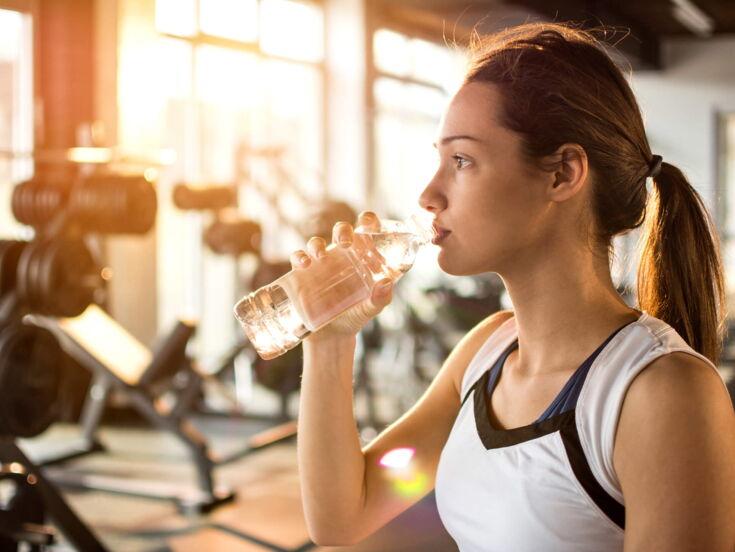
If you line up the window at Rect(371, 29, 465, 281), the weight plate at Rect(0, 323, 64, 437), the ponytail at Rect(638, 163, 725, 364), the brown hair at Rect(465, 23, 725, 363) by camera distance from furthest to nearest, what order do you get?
1. the window at Rect(371, 29, 465, 281)
2. the weight plate at Rect(0, 323, 64, 437)
3. the ponytail at Rect(638, 163, 725, 364)
4. the brown hair at Rect(465, 23, 725, 363)

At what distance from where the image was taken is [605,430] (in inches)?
35.3

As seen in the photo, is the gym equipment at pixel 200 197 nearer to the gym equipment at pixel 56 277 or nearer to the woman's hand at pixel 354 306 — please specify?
the gym equipment at pixel 56 277

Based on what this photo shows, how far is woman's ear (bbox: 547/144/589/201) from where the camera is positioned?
1.01 meters

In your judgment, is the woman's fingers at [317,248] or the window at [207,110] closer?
the woman's fingers at [317,248]

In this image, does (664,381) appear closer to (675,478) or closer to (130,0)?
(675,478)

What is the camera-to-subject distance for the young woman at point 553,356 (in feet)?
2.81

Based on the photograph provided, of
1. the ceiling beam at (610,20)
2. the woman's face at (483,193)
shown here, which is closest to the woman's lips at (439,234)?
the woman's face at (483,193)

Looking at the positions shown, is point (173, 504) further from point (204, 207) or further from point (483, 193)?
point (483, 193)

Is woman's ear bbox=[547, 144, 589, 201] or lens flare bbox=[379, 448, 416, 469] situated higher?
woman's ear bbox=[547, 144, 589, 201]

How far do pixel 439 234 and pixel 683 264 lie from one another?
32 cm

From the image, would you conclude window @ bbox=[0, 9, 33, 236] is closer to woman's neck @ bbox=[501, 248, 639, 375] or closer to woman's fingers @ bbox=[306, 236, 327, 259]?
woman's fingers @ bbox=[306, 236, 327, 259]

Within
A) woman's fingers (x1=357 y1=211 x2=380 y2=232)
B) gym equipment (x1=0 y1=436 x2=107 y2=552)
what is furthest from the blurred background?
gym equipment (x1=0 y1=436 x2=107 y2=552)

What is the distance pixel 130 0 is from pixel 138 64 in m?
0.39

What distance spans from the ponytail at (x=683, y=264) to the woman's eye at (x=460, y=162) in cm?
27
